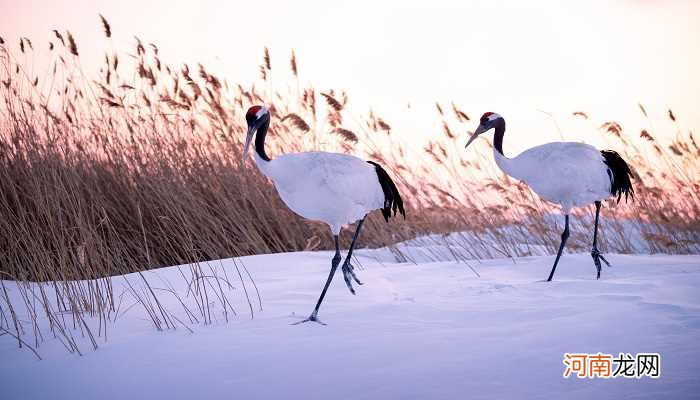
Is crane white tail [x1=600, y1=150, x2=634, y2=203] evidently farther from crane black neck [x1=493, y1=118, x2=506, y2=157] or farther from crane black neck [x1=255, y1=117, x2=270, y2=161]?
crane black neck [x1=255, y1=117, x2=270, y2=161]

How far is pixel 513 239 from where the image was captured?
6820mm

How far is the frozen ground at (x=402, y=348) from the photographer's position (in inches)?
102

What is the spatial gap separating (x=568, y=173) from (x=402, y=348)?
2627 millimetres

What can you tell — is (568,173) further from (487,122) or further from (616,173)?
(487,122)

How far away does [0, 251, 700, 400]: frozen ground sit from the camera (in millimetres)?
2578

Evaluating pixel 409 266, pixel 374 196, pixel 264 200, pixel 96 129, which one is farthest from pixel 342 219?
pixel 96 129

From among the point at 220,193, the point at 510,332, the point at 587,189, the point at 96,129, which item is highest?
the point at 96,129

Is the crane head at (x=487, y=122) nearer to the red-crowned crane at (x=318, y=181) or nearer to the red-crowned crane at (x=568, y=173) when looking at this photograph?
the red-crowned crane at (x=568, y=173)

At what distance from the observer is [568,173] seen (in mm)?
5129

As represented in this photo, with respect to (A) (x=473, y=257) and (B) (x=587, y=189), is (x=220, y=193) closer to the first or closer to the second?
(A) (x=473, y=257)

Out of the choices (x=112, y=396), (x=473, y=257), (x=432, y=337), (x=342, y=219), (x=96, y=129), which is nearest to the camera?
(x=112, y=396)

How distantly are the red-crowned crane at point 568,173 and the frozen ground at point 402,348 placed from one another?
976mm

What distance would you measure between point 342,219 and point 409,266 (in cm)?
123

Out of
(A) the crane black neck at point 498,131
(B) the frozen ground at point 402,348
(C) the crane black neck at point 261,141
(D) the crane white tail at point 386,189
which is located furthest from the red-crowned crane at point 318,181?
(A) the crane black neck at point 498,131
